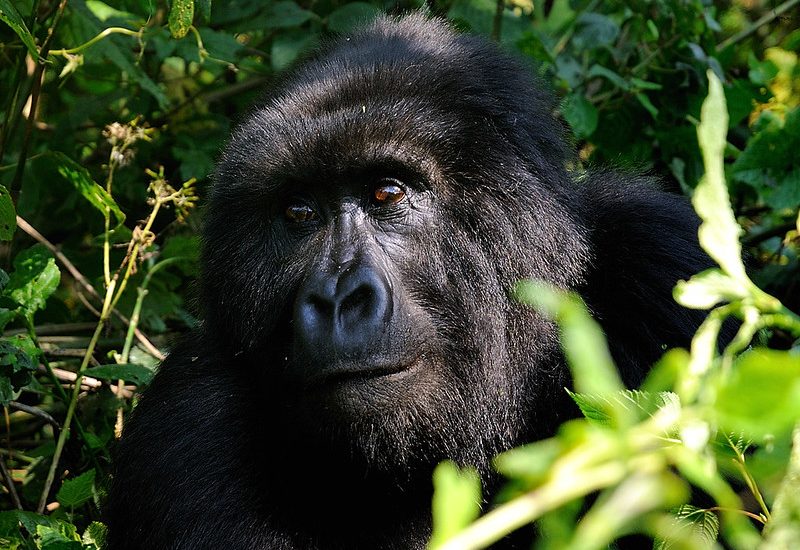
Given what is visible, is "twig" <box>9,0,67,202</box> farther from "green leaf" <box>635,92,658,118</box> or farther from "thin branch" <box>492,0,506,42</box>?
"green leaf" <box>635,92,658,118</box>

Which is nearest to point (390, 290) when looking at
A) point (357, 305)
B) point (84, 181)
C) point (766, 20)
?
point (357, 305)

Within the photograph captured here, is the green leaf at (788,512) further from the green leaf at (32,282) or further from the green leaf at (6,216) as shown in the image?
the green leaf at (32,282)

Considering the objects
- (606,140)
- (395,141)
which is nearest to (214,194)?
(395,141)

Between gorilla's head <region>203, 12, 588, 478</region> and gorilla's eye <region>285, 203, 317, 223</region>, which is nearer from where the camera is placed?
gorilla's head <region>203, 12, 588, 478</region>

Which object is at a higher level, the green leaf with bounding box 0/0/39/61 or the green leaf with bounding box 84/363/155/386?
the green leaf with bounding box 0/0/39/61

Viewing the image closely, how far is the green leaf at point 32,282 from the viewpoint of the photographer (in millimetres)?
3473

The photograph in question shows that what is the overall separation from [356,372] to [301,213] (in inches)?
29.5

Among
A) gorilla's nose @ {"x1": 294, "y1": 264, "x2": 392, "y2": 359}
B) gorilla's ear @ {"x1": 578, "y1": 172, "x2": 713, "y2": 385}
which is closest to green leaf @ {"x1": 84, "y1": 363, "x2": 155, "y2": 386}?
gorilla's nose @ {"x1": 294, "y1": 264, "x2": 392, "y2": 359}

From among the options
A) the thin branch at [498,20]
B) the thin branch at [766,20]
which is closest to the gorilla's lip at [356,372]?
the thin branch at [498,20]

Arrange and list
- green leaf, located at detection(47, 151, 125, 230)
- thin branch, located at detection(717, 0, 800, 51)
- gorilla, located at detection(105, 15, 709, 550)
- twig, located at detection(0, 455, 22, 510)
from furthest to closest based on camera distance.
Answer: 1. thin branch, located at detection(717, 0, 800, 51)
2. green leaf, located at detection(47, 151, 125, 230)
3. twig, located at detection(0, 455, 22, 510)
4. gorilla, located at detection(105, 15, 709, 550)

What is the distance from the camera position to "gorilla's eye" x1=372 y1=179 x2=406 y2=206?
124 inches

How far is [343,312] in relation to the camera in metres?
2.70

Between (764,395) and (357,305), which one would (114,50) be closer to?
(357,305)

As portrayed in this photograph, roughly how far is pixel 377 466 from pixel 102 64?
11.3ft
